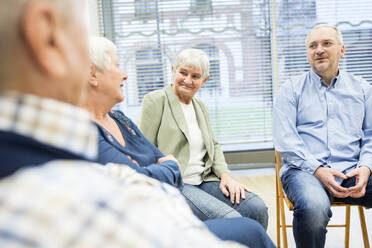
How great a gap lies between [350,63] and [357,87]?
2.19 metres

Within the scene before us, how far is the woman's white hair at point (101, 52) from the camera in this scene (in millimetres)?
1245

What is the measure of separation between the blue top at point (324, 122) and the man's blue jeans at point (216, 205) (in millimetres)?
450

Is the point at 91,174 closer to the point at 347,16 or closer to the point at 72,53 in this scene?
the point at 72,53

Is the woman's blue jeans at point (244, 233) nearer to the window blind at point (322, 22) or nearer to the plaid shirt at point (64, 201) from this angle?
the plaid shirt at point (64, 201)

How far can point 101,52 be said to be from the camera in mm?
1256

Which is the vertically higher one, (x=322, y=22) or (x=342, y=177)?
(x=322, y=22)

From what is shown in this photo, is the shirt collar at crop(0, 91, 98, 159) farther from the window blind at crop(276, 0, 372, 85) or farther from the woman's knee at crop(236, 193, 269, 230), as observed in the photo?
the window blind at crop(276, 0, 372, 85)

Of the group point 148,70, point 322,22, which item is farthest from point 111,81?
point 322,22

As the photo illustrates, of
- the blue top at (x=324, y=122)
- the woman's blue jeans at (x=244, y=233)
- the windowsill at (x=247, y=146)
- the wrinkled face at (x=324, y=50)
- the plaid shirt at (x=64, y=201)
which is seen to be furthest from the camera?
the windowsill at (x=247, y=146)

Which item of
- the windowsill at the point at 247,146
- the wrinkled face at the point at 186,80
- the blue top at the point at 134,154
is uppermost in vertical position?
the wrinkled face at the point at 186,80

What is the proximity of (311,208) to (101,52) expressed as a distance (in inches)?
50.2

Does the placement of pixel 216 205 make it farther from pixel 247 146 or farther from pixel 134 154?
pixel 247 146

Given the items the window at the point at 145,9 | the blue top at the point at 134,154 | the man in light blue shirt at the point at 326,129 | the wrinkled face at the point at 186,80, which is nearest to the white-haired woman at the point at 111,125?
the blue top at the point at 134,154

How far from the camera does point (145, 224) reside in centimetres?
40
